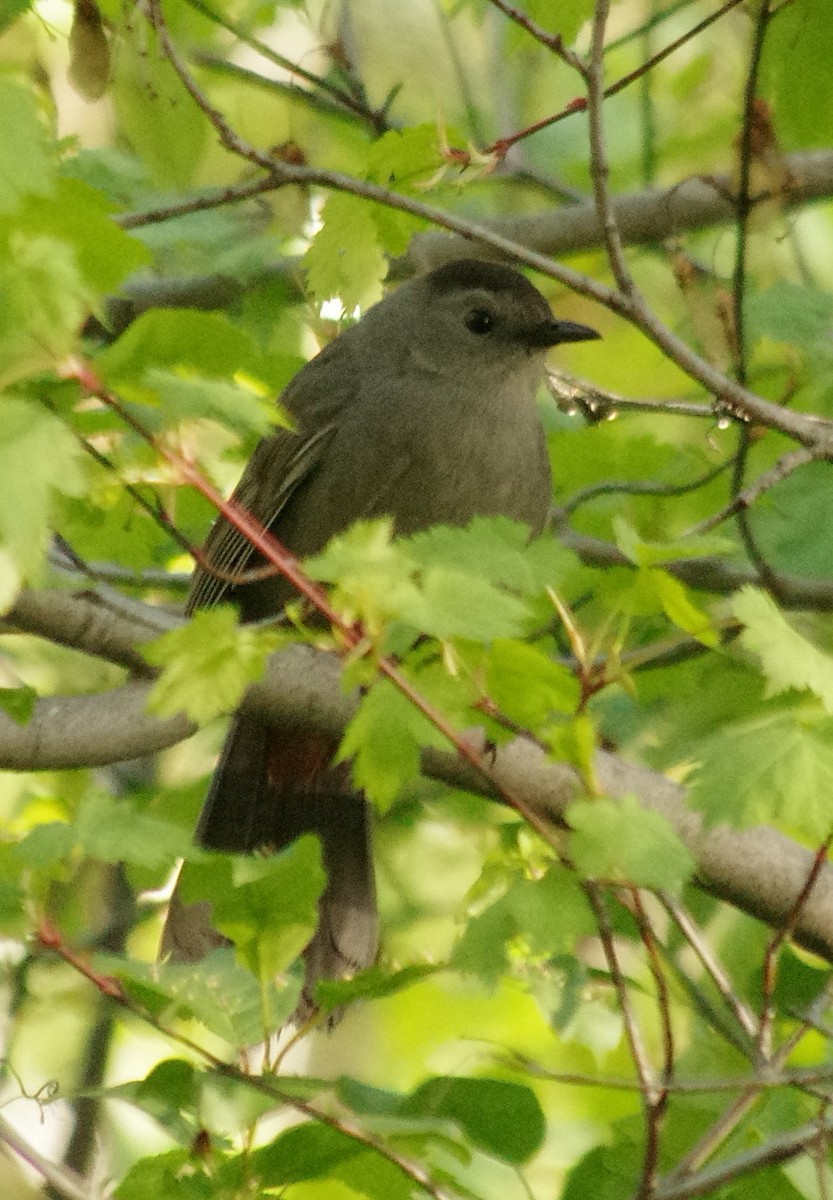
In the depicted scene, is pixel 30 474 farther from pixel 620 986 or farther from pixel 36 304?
pixel 620 986

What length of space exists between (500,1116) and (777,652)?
100cm

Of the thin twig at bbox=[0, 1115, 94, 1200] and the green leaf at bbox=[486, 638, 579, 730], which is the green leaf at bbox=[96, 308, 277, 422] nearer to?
the green leaf at bbox=[486, 638, 579, 730]

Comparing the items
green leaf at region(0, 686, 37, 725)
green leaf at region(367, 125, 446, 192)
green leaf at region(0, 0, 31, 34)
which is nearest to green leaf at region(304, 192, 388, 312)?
green leaf at region(367, 125, 446, 192)

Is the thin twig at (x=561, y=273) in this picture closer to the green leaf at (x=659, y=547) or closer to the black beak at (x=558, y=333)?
the green leaf at (x=659, y=547)

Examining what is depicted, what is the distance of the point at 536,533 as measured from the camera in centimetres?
454

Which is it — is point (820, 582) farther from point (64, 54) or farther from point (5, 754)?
point (64, 54)

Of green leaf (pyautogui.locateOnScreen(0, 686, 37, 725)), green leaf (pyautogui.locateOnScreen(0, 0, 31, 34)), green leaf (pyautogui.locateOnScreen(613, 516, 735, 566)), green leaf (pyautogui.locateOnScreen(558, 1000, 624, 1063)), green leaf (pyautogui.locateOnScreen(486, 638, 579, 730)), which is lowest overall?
green leaf (pyautogui.locateOnScreen(558, 1000, 624, 1063))

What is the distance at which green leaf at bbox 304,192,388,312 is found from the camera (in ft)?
10.9

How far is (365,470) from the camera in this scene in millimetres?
4609

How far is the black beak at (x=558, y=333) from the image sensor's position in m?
4.75

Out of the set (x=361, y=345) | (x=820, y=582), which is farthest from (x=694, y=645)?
(x=361, y=345)

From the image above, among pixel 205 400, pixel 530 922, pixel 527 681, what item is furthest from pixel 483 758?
pixel 205 400

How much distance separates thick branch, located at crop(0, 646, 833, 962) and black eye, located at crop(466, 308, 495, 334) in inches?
64.8

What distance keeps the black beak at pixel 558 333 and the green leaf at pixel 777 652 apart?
2.47m
